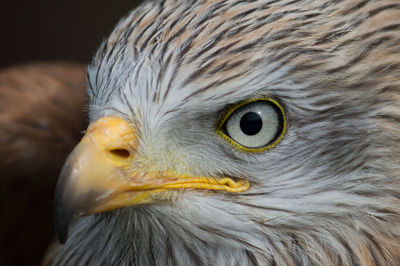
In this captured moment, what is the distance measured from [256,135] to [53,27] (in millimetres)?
2517

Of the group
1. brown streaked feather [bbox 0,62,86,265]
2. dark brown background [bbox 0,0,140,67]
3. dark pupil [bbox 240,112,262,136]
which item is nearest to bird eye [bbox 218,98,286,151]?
dark pupil [bbox 240,112,262,136]

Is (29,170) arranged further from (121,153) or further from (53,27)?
(53,27)

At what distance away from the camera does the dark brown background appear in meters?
3.72

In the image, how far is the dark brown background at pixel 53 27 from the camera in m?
3.72

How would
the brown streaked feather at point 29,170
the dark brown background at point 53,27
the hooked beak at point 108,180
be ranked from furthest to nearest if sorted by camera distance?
the dark brown background at point 53,27, the brown streaked feather at point 29,170, the hooked beak at point 108,180

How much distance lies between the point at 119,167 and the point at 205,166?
0.18 meters

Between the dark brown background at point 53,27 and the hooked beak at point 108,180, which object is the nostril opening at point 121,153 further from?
the dark brown background at point 53,27

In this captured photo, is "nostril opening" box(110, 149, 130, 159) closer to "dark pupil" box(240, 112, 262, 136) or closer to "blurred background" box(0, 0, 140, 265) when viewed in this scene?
"dark pupil" box(240, 112, 262, 136)

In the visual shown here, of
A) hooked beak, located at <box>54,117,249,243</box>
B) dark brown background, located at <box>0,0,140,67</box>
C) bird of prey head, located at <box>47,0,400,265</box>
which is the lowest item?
hooked beak, located at <box>54,117,249,243</box>

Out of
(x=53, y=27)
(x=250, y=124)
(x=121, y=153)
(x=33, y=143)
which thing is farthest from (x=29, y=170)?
(x=53, y=27)

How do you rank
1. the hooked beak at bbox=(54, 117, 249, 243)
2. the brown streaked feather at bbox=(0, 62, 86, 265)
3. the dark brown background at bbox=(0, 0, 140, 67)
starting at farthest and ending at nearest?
the dark brown background at bbox=(0, 0, 140, 67), the brown streaked feather at bbox=(0, 62, 86, 265), the hooked beak at bbox=(54, 117, 249, 243)

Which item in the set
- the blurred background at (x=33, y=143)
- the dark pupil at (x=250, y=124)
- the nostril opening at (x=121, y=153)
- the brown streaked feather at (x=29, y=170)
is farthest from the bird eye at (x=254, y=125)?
the brown streaked feather at (x=29, y=170)

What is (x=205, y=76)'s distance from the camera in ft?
4.80

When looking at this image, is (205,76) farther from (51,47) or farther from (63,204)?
(51,47)
